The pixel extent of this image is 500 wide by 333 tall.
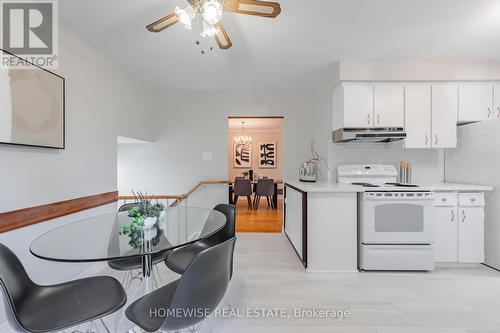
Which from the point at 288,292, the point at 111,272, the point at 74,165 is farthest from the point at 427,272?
the point at 74,165

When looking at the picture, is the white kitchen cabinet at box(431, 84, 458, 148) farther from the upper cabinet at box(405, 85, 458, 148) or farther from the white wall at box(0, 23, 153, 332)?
the white wall at box(0, 23, 153, 332)

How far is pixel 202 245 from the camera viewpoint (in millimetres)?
2088

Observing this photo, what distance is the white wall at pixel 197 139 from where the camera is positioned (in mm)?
4348

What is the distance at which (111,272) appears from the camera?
2553 millimetres

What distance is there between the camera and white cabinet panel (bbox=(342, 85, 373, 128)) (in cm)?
301

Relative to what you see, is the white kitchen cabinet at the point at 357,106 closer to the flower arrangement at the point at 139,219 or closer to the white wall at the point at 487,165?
the white wall at the point at 487,165

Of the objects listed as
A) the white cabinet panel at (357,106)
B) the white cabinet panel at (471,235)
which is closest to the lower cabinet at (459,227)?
the white cabinet panel at (471,235)

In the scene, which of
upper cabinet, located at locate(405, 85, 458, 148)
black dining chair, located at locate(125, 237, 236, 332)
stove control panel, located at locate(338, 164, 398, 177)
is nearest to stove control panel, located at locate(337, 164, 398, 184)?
stove control panel, located at locate(338, 164, 398, 177)

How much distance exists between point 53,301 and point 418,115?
12.8ft

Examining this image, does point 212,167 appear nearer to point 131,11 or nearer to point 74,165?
point 74,165

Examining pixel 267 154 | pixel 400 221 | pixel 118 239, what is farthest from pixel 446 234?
pixel 267 154

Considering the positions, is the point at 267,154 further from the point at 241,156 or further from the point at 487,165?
the point at 487,165

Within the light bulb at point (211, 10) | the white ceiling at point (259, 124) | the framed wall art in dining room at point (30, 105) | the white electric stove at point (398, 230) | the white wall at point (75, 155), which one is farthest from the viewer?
the white ceiling at point (259, 124)

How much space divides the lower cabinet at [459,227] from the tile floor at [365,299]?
0.54 ft
